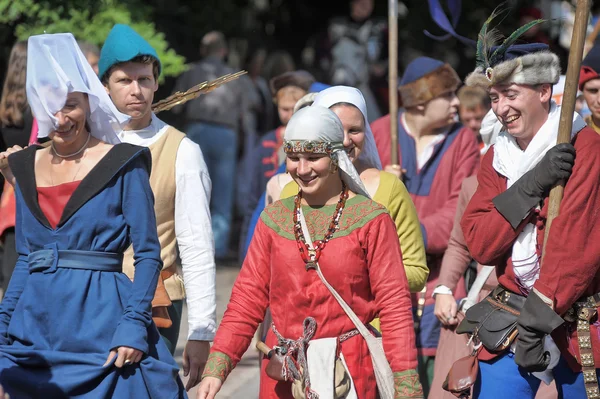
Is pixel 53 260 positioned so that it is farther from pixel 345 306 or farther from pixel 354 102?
pixel 354 102

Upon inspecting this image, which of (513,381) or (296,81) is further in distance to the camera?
(296,81)

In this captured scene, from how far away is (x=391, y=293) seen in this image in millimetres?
4773

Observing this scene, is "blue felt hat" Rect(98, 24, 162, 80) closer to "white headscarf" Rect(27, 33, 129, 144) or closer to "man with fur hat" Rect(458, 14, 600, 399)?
"white headscarf" Rect(27, 33, 129, 144)

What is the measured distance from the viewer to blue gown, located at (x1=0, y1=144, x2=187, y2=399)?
15.7 feet

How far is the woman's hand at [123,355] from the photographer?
15.6ft

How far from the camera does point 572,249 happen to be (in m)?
4.77

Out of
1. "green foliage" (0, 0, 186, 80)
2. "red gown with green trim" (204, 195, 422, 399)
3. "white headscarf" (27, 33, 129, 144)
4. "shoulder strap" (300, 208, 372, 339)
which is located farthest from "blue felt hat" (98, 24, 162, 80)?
"green foliage" (0, 0, 186, 80)

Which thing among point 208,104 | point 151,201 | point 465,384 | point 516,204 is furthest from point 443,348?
point 208,104

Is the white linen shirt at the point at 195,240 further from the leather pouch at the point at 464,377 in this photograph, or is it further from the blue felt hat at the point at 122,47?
the leather pouch at the point at 464,377

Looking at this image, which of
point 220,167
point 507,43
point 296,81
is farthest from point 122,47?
point 220,167

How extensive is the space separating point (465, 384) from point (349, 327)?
63 centimetres

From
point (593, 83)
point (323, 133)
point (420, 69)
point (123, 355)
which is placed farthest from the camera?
point (420, 69)

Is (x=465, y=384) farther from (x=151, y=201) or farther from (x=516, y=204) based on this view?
(x=151, y=201)

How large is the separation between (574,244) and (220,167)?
8.79m
